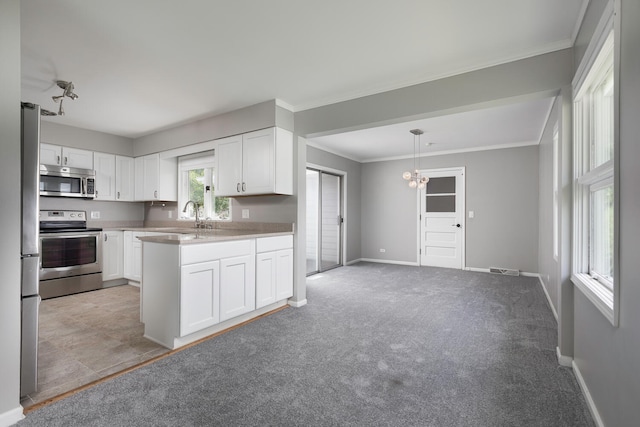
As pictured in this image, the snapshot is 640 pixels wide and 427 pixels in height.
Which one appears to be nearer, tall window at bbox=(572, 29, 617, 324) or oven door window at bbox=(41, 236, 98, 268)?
tall window at bbox=(572, 29, 617, 324)

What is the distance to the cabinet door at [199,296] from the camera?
2.65 meters

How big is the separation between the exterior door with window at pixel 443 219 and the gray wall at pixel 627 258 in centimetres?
498

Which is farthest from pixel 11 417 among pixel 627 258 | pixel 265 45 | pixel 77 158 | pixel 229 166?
pixel 77 158

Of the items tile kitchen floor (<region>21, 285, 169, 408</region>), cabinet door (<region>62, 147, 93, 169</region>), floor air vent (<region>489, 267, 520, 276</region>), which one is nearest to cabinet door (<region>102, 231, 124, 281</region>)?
tile kitchen floor (<region>21, 285, 169, 408</region>)

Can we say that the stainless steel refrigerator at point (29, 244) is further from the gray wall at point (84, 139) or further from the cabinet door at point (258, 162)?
the gray wall at point (84, 139)

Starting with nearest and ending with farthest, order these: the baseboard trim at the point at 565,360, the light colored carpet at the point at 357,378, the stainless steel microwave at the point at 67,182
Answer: the light colored carpet at the point at 357,378 → the baseboard trim at the point at 565,360 → the stainless steel microwave at the point at 67,182

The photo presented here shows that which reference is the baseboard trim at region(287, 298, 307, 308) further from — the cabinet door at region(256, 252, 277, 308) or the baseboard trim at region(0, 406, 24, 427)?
the baseboard trim at region(0, 406, 24, 427)

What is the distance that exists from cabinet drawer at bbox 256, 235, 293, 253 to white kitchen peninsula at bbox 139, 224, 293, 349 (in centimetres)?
1

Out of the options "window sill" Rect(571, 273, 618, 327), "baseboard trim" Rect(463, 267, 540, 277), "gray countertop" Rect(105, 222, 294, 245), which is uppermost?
"gray countertop" Rect(105, 222, 294, 245)

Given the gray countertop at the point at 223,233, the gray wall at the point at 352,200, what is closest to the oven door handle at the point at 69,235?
the gray countertop at the point at 223,233

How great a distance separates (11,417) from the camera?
66.9 inches

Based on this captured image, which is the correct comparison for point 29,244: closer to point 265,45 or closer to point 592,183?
point 265,45

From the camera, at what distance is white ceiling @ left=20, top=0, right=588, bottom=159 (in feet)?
6.72

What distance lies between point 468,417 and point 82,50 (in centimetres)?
380
